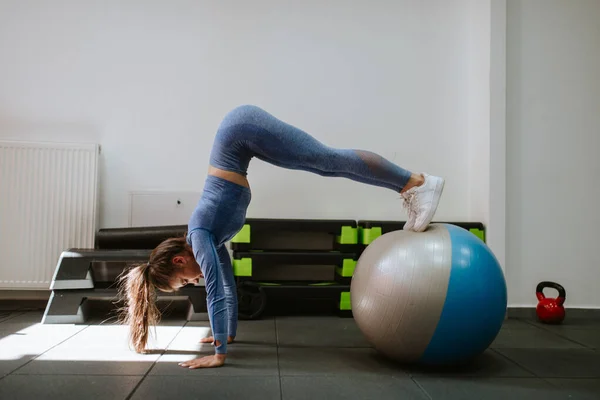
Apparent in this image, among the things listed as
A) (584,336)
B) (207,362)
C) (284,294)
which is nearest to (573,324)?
(584,336)

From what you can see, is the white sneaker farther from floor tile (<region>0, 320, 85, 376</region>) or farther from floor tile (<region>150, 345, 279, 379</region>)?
floor tile (<region>0, 320, 85, 376</region>)

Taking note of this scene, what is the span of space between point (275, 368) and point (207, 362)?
314 mm

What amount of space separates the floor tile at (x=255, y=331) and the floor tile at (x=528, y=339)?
129cm

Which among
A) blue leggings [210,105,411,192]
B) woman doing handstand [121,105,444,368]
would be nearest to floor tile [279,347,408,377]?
woman doing handstand [121,105,444,368]

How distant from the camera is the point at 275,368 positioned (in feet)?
7.38

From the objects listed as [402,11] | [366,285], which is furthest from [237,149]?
[402,11]

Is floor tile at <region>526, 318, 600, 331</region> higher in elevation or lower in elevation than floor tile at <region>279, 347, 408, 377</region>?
lower

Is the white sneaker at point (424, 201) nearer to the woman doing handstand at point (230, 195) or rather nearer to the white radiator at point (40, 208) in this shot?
the woman doing handstand at point (230, 195)

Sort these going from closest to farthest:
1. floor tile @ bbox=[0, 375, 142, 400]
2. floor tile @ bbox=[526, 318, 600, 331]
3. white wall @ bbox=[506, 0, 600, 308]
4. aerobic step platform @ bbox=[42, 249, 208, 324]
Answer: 1. floor tile @ bbox=[0, 375, 142, 400]
2. aerobic step platform @ bbox=[42, 249, 208, 324]
3. floor tile @ bbox=[526, 318, 600, 331]
4. white wall @ bbox=[506, 0, 600, 308]

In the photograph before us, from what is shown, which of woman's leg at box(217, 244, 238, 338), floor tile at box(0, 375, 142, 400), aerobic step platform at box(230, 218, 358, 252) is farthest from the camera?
aerobic step platform at box(230, 218, 358, 252)

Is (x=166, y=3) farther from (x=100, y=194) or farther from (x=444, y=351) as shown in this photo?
(x=444, y=351)

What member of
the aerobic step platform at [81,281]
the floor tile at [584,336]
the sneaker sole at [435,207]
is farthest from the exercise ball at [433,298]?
the aerobic step platform at [81,281]

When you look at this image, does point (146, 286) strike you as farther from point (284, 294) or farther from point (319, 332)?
point (284, 294)

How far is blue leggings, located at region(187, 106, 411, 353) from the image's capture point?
221 centimetres
